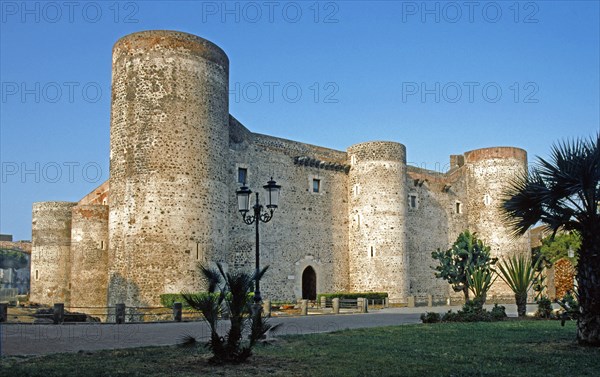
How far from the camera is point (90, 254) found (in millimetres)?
31250

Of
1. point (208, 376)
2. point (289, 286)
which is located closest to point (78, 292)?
point (289, 286)

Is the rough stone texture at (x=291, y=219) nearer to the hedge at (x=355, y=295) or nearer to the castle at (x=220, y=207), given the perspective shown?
the castle at (x=220, y=207)

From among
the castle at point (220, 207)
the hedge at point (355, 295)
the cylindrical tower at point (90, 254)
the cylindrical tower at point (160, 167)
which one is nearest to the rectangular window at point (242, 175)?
the castle at point (220, 207)

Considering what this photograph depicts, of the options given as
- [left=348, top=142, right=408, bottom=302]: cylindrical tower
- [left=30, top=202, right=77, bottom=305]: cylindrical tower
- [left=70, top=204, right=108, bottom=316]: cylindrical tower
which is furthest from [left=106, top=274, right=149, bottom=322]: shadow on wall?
[left=348, top=142, right=408, bottom=302]: cylindrical tower

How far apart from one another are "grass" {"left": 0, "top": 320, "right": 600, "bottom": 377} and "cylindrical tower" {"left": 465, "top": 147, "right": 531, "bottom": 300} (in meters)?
29.7

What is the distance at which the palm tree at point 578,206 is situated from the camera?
39.6 feet

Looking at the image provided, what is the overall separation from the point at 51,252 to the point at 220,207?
1290 cm

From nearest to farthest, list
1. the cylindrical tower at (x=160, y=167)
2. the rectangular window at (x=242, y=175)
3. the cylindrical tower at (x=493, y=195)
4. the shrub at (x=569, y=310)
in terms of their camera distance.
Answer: the shrub at (x=569, y=310) < the cylindrical tower at (x=160, y=167) < the rectangular window at (x=242, y=175) < the cylindrical tower at (x=493, y=195)

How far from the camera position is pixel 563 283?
30391 mm

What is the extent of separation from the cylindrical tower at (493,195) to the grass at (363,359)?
1169 inches

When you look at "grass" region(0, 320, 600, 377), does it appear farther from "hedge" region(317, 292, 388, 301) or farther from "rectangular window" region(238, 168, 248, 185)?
"hedge" region(317, 292, 388, 301)

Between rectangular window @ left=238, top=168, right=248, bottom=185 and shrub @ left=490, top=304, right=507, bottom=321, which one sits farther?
rectangular window @ left=238, top=168, right=248, bottom=185

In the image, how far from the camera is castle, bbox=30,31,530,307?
2638cm

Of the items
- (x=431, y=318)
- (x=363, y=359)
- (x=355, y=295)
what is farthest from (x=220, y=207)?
(x=363, y=359)
